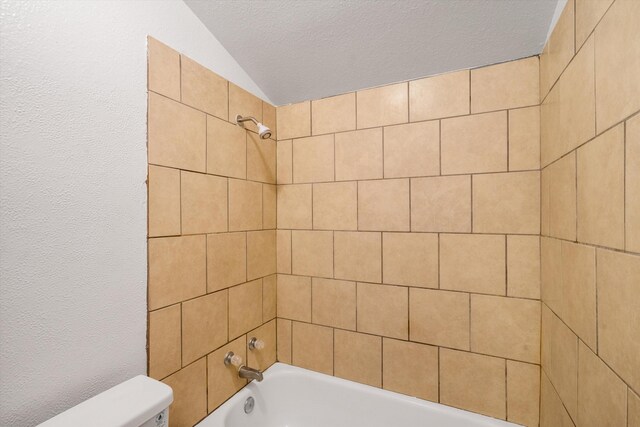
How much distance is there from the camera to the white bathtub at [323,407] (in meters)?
1.31

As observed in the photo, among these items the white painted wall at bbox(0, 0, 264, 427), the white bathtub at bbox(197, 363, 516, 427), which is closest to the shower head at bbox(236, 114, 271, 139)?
the white painted wall at bbox(0, 0, 264, 427)

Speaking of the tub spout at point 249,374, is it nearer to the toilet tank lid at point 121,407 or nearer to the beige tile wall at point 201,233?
the beige tile wall at point 201,233

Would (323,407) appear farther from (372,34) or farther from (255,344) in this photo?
(372,34)

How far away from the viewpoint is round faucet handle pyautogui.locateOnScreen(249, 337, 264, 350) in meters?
1.49

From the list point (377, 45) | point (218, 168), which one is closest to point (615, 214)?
point (377, 45)

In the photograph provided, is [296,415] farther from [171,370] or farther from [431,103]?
[431,103]

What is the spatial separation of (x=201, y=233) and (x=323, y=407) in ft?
3.68

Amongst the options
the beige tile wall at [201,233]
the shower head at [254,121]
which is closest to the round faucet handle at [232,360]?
the beige tile wall at [201,233]

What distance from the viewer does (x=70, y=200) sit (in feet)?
2.73

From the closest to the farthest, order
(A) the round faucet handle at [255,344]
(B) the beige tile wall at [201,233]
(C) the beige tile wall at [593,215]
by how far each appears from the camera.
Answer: (C) the beige tile wall at [593,215], (B) the beige tile wall at [201,233], (A) the round faucet handle at [255,344]

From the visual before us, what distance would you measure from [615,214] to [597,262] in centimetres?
14

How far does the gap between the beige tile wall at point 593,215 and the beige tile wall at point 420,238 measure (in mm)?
141

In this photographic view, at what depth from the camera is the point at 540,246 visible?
3.92 ft

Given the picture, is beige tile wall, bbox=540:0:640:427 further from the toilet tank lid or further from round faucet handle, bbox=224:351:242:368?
round faucet handle, bbox=224:351:242:368
